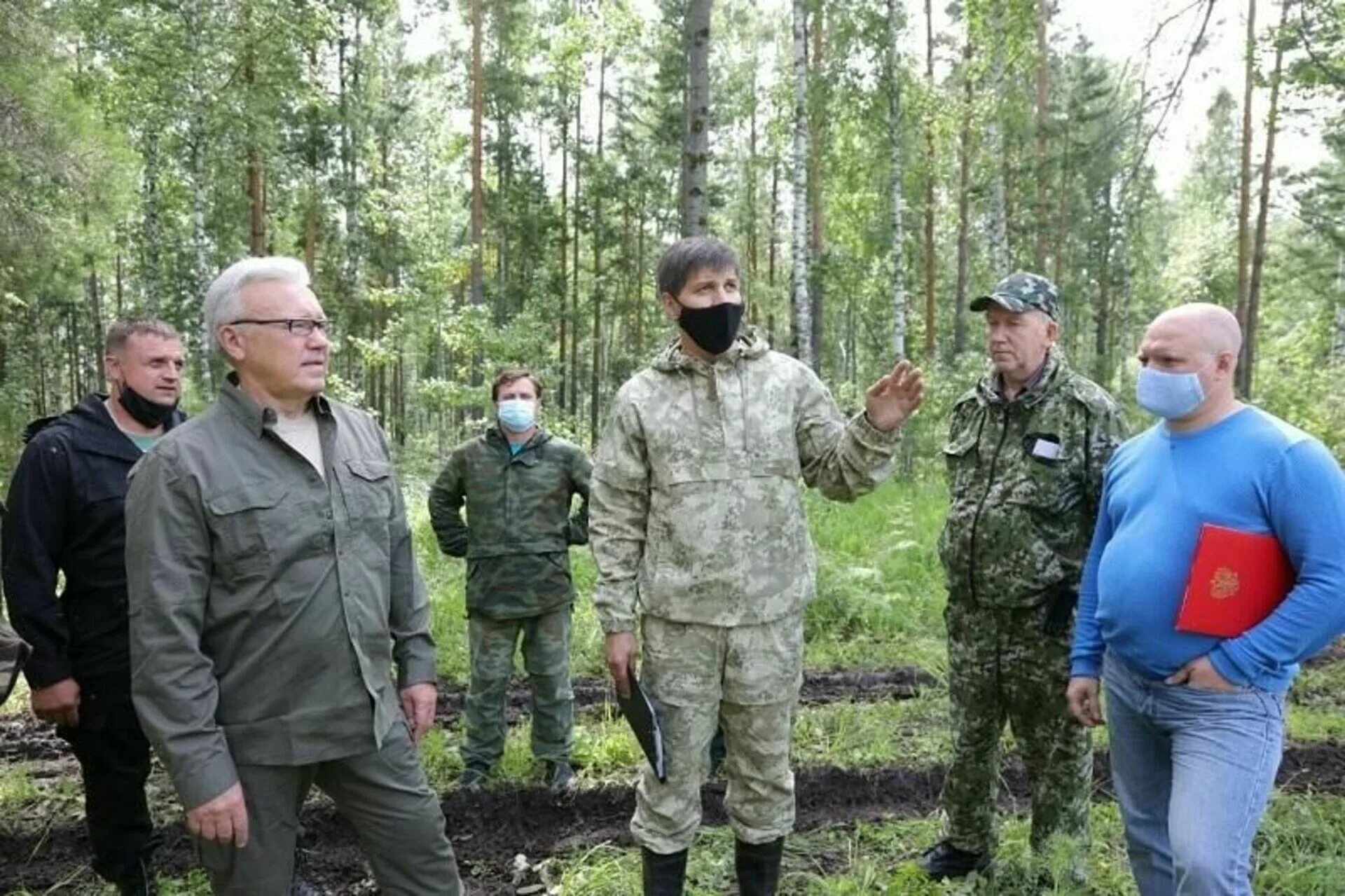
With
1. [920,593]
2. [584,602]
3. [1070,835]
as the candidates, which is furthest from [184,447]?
[920,593]

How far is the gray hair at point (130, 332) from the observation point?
344cm

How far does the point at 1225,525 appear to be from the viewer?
7.68 feet

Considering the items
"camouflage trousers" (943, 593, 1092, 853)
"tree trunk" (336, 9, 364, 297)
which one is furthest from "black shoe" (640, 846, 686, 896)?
"tree trunk" (336, 9, 364, 297)

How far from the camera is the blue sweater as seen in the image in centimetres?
222

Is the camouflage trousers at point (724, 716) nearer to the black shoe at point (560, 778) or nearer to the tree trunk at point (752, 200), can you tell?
the black shoe at point (560, 778)

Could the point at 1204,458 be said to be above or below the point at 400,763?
above

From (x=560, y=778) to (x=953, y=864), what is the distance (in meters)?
1.97

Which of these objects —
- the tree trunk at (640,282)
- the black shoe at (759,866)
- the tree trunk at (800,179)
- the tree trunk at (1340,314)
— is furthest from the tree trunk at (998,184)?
the black shoe at (759,866)

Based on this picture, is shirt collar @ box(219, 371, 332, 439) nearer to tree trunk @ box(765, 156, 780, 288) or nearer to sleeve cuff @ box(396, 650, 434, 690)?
sleeve cuff @ box(396, 650, 434, 690)

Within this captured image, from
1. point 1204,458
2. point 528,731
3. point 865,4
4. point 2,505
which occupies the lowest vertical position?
point 528,731

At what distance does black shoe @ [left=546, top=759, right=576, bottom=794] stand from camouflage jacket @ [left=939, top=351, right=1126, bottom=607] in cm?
230

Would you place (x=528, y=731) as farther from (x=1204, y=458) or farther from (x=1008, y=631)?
(x=1204, y=458)

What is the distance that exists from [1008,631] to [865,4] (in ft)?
46.3

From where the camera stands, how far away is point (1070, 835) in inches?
133
